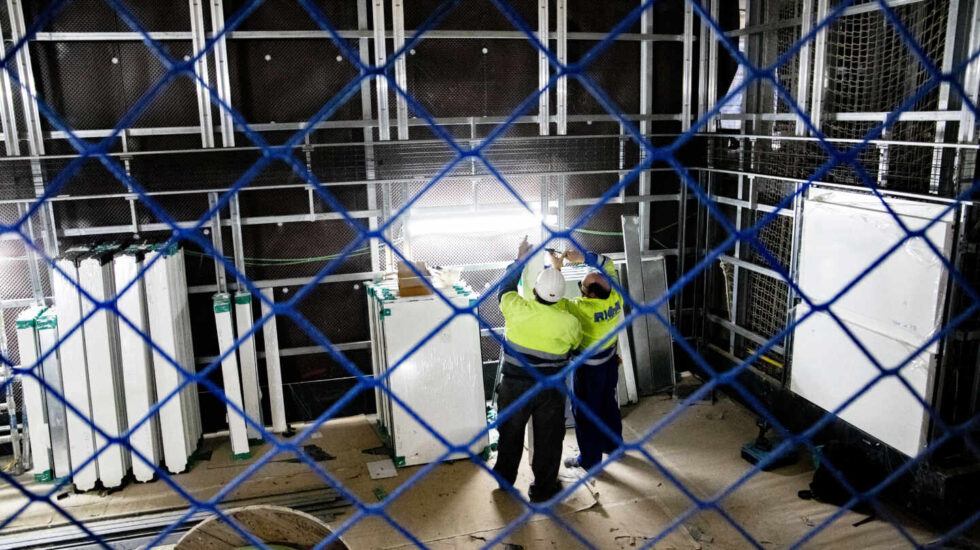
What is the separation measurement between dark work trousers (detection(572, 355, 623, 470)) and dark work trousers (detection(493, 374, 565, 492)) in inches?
13.0

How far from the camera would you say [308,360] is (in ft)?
20.1

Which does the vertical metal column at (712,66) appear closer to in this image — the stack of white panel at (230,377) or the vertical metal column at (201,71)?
the vertical metal column at (201,71)

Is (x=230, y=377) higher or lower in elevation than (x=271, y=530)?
lower

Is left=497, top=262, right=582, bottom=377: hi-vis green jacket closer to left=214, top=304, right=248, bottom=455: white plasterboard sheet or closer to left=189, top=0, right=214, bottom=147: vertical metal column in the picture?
left=214, top=304, right=248, bottom=455: white plasterboard sheet

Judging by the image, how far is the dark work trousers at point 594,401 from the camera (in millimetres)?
5164

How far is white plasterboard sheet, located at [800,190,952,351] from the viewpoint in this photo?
4.13 meters

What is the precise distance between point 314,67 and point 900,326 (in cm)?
429

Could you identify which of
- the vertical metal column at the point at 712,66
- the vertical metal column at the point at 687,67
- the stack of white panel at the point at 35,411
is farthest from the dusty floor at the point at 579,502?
the vertical metal column at the point at 712,66

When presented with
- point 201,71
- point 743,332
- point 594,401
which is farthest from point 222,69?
point 743,332

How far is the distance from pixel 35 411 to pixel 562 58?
15.0 ft

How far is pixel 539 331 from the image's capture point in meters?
4.56

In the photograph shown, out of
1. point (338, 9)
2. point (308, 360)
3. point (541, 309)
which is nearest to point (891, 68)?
point (541, 309)

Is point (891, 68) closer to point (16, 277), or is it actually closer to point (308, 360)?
point (308, 360)

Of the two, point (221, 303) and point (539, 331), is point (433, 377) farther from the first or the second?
point (221, 303)
